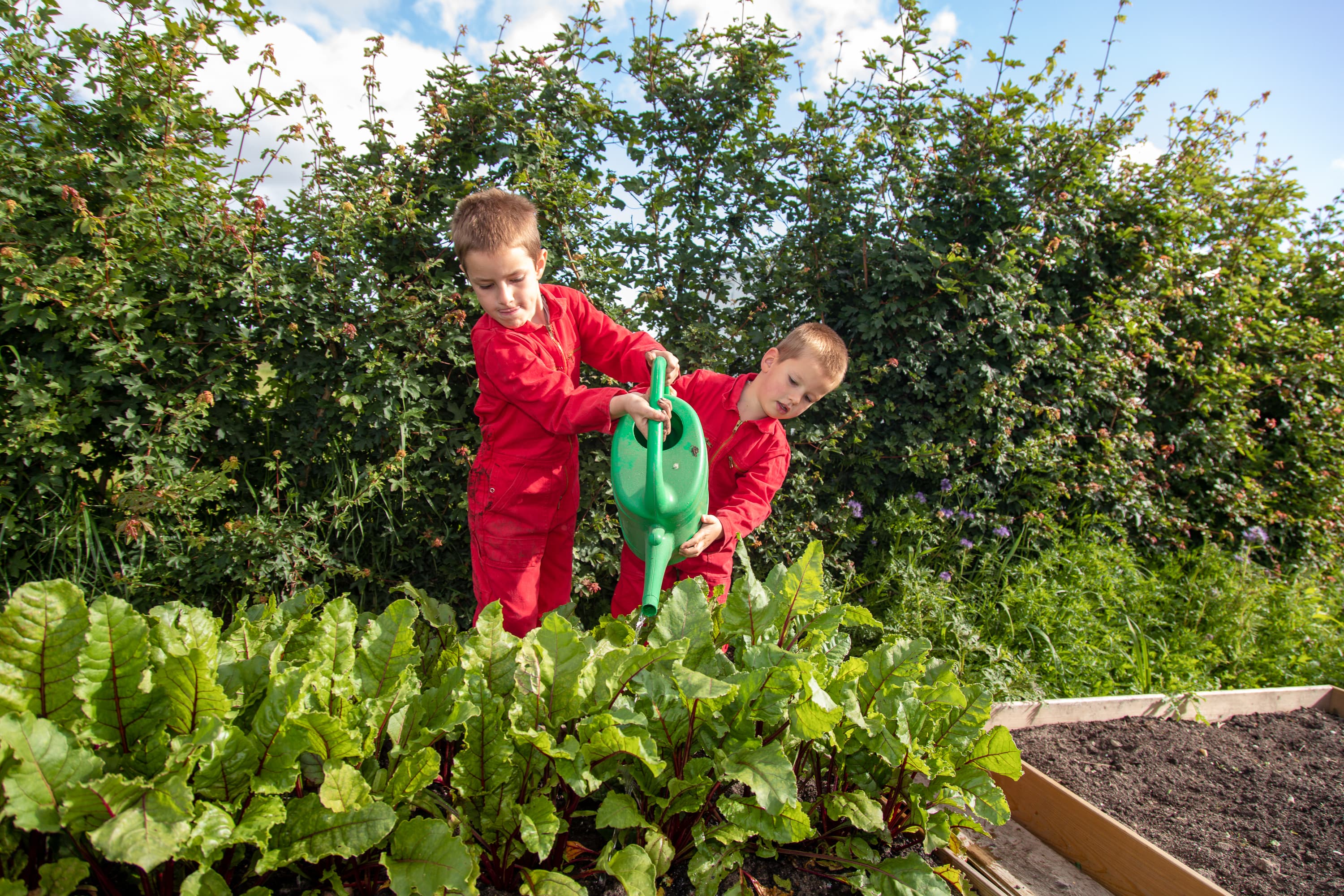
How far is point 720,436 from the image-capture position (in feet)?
7.94

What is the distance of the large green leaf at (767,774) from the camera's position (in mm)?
1145

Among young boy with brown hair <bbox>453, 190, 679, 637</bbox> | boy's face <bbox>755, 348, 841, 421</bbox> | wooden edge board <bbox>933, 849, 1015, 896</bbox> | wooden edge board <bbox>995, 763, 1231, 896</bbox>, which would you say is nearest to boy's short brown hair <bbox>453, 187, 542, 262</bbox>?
young boy with brown hair <bbox>453, 190, 679, 637</bbox>

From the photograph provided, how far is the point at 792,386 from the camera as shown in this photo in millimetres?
2258

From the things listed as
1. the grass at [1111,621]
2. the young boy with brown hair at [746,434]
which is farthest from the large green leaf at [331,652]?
the grass at [1111,621]

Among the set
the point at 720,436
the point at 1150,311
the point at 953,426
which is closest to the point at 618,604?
the point at 720,436

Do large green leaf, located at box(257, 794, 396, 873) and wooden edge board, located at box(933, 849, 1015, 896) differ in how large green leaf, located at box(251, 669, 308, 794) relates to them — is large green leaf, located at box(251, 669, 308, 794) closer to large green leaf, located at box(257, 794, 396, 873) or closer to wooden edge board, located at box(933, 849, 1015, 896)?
large green leaf, located at box(257, 794, 396, 873)

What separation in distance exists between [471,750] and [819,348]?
5.24 ft

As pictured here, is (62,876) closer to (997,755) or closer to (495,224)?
(997,755)

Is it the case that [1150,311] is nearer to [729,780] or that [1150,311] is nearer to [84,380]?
[729,780]

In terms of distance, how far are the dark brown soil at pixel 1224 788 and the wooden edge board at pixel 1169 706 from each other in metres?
0.04

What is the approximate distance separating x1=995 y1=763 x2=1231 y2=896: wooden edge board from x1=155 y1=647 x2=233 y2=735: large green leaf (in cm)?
200

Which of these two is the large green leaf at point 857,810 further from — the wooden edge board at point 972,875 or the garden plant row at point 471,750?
the wooden edge board at point 972,875

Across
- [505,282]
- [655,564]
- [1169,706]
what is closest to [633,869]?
[655,564]

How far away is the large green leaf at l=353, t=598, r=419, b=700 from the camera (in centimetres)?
125
